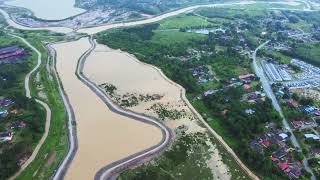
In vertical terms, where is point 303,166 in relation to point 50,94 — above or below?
below

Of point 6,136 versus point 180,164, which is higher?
point 6,136

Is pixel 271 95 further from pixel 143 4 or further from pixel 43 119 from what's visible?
pixel 143 4

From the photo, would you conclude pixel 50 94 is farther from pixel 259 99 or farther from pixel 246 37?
pixel 246 37

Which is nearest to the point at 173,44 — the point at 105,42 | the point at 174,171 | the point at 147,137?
the point at 105,42

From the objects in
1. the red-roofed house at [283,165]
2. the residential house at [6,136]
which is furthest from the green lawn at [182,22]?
the red-roofed house at [283,165]

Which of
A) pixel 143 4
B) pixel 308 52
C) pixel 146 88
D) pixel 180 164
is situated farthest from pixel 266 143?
pixel 143 4

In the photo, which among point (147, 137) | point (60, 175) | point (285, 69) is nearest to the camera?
point (60, 175)
